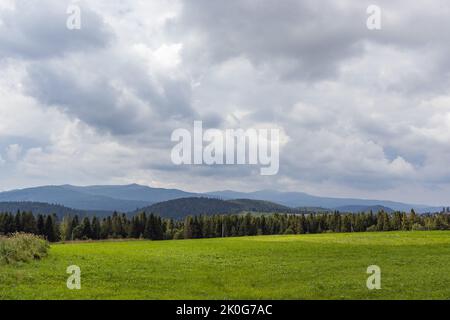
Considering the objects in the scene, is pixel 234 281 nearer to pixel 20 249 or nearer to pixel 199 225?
pixel 20 249

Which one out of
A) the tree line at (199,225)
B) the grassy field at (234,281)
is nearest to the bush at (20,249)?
the grassy field at (234,281)

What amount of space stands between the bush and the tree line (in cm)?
10311

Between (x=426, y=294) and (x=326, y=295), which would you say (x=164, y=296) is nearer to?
(x=326, y=295)

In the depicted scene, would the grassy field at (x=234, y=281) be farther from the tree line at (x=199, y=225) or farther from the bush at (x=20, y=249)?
the tree line at (x=199, y=225)

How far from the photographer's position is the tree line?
144 meters

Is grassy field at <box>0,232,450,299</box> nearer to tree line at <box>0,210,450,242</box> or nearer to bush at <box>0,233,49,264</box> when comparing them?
bush at <box>0,233,49,264</box>

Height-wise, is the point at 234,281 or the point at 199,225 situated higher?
the point at 234,281

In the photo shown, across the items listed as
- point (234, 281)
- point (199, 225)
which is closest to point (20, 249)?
point (234, 281)

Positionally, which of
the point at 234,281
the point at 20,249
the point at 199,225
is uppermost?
the point at 20,249

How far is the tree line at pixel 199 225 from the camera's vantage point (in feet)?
473

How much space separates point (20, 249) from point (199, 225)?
5052 inches

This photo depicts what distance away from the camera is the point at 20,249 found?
4034cm
